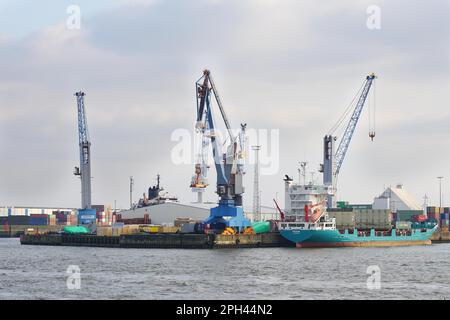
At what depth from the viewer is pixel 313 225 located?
113750 millimetres

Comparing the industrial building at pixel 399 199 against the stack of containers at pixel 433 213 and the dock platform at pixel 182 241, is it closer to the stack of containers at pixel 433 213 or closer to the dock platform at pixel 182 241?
the stack of containers at pixel 433 213

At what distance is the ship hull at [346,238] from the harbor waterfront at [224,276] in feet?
59.1

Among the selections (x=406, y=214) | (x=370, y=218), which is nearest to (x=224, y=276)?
(x=370, y=218)

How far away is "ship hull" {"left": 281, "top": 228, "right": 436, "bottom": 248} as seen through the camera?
4451 inches

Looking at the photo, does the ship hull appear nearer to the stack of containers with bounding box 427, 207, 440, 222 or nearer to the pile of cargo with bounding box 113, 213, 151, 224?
the stack of containers with bounding box 427, 207, 440, 222

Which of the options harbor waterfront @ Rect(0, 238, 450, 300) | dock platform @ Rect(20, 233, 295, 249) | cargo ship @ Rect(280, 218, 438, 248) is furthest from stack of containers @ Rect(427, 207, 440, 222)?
harbor waterfront @ Rect(0, 238, 450, 300)

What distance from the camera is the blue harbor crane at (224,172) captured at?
365ft

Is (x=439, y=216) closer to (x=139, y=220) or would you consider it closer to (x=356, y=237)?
(x=356, y=237)

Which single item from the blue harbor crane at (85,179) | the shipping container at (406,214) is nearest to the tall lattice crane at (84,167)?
the blue harbor crane at (85,179)

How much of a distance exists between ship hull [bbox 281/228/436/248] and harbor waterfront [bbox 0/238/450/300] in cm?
1800

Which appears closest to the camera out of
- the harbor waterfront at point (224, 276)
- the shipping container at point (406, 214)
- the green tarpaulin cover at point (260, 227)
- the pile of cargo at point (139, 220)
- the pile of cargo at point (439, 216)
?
the harbor waterfront at point (224, 276)

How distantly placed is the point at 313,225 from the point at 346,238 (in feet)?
24.8
